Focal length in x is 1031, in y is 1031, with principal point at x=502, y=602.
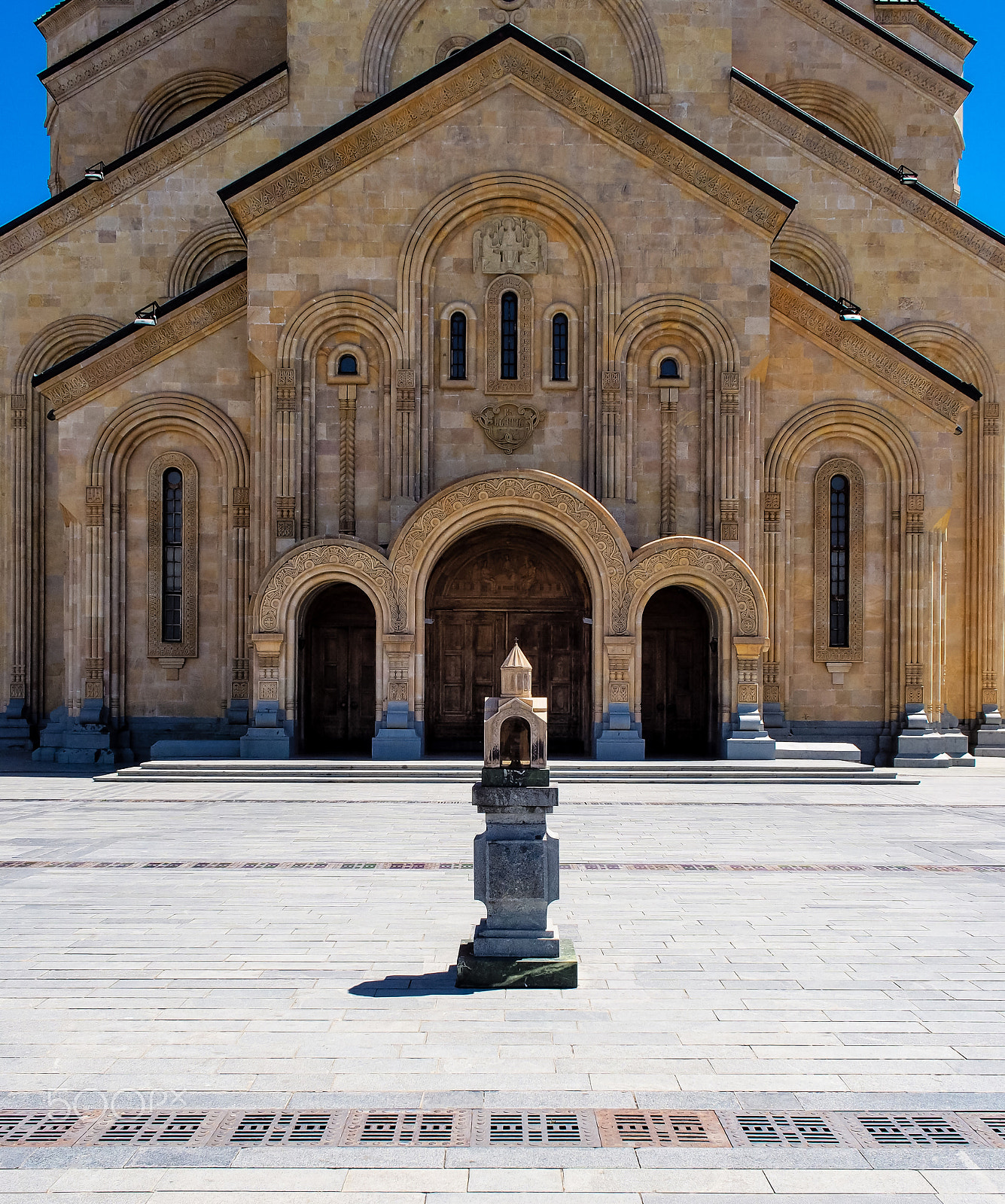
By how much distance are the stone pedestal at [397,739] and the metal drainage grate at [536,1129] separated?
14.6 meters

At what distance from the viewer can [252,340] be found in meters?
21.0

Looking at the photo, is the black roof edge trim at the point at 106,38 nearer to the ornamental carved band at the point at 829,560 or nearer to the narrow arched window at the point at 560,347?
the narrow arched window at the point at 560,347

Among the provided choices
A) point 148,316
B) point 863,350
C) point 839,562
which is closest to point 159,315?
point 148,316

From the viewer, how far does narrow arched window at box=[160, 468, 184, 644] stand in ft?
73.2

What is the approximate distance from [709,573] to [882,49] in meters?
16.4

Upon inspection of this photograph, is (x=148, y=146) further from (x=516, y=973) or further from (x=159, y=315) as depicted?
(x=516, y=973)

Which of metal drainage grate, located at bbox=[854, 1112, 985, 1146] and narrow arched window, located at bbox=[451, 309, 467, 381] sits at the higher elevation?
narrow arched window, located at bbox=[451, 309, 467, 381]

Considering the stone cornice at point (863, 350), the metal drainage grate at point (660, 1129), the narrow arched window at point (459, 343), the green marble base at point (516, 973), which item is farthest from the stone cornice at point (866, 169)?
the metal drainage grate at point (660, 1129)

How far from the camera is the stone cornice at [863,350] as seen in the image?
2169cm

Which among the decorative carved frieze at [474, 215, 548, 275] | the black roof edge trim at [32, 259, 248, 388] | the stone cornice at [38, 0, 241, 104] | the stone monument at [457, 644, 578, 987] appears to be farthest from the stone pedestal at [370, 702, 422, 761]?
the stone cornice at [38, 0, 241, 104]

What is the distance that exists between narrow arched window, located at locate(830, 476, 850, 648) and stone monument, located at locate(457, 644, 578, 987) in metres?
16.2

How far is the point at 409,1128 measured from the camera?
513cm

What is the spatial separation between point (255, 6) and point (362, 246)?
467 inches

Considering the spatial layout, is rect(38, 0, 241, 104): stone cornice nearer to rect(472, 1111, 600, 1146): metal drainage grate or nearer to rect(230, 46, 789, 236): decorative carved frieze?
rect(230, 46, 789, 236): decorative carved frieze
